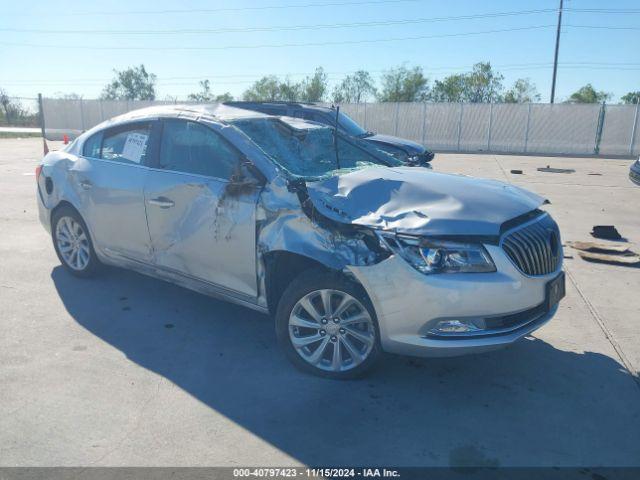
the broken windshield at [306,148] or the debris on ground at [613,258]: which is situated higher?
the broken windshield at [306,148]

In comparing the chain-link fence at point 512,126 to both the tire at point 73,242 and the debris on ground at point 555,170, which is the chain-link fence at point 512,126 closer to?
the debris on ground at point 555,170

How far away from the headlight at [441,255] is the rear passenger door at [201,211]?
1.11 metres

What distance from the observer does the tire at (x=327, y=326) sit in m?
3.46

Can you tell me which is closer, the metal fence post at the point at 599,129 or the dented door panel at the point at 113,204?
the dented door panel at the point at 113,204

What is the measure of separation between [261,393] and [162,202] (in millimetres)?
1799

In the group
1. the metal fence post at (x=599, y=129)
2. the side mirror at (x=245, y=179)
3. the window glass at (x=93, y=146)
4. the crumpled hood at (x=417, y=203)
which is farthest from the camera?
the metal fence post at (x=599, y=129)

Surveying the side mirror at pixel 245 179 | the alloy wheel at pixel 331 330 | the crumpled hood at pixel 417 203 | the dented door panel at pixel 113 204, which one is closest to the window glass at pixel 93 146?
the dented door panel at pixel 113 204

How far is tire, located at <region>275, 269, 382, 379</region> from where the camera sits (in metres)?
3.46

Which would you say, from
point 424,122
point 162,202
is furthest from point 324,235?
point 424,122

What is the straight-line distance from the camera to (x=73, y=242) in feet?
17.8

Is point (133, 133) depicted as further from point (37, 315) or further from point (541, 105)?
point (541, 105)

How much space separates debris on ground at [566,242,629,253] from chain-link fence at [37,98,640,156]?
65.2ft

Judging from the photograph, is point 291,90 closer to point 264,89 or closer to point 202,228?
point 264,89

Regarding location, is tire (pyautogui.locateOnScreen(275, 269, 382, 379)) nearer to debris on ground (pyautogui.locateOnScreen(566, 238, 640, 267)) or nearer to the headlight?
the headlight
